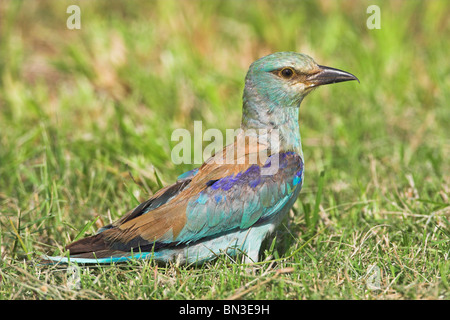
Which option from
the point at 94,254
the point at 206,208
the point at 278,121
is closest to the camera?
the point at 94,254

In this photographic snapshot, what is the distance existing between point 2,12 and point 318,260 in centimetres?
511

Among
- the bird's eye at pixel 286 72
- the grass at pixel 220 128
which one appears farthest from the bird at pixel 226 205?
the grass at pixel 220 128

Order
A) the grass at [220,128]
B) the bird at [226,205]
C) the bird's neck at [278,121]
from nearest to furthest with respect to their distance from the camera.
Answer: the grass at [220,128], the bird at [226,205], the bird's neck at [278,121]

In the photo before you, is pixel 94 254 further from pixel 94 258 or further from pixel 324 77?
pixel 324 77

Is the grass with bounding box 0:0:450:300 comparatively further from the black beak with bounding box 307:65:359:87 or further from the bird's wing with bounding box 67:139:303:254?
the black beak with bounding box 307:65:359:87

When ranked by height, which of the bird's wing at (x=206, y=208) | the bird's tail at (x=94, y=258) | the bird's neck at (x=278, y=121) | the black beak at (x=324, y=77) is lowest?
the bird's tail at (x=94, y=258)

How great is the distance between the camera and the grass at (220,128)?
132 inches

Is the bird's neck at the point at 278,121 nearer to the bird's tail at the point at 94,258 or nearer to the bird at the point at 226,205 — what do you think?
the bird at the point at 226,205

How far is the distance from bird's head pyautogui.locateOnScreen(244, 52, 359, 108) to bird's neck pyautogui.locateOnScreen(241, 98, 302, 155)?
1.2 inches

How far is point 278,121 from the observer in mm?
3867

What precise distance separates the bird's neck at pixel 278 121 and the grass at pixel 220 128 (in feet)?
1.42

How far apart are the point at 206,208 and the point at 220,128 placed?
6.39 feet

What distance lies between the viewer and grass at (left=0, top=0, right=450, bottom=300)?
3.35m

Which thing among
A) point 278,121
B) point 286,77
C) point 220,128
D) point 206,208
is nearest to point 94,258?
point 206,208
